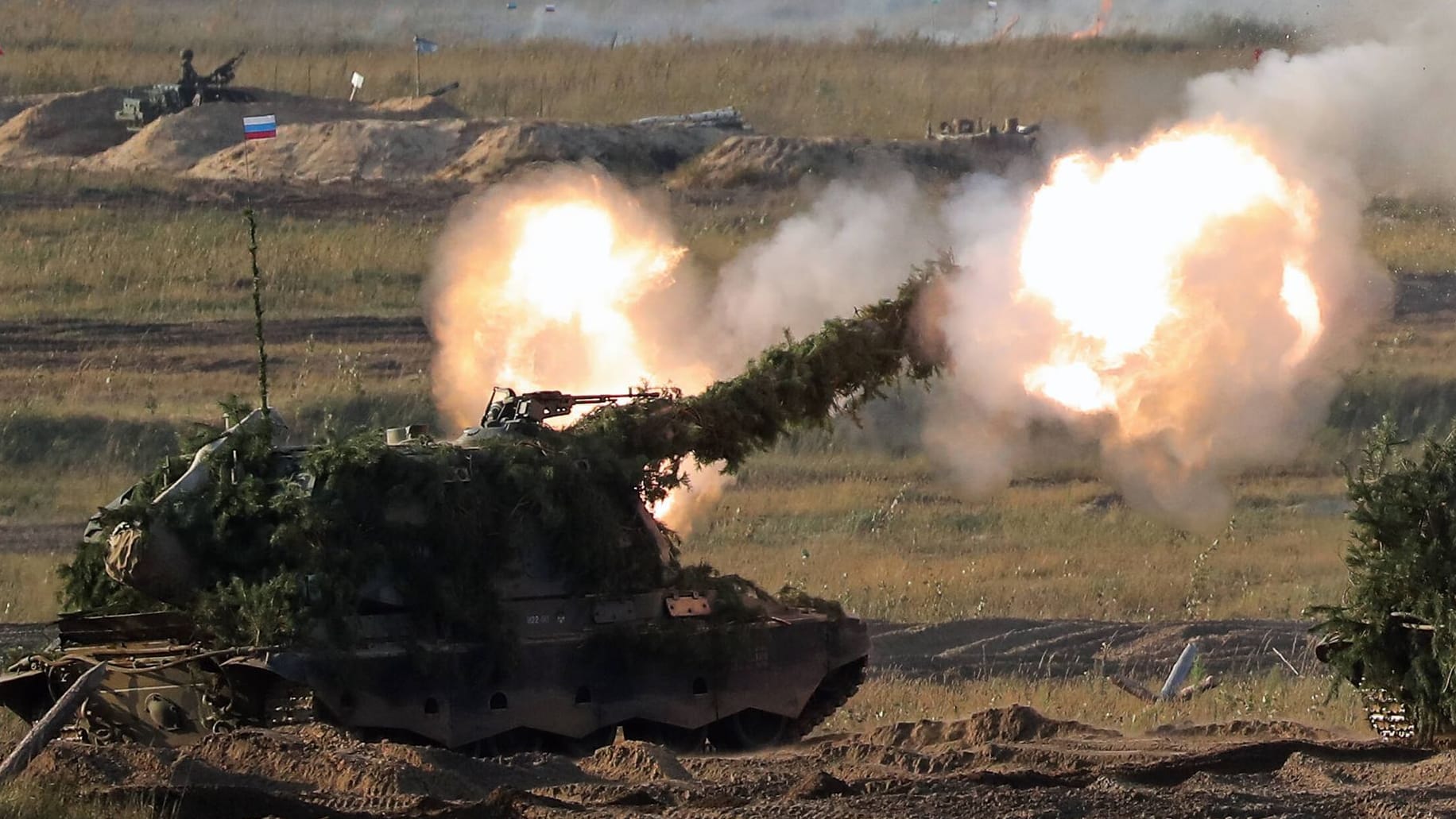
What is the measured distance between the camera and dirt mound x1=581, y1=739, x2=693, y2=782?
52.2 feet

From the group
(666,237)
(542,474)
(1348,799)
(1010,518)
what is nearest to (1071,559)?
(1010,518)

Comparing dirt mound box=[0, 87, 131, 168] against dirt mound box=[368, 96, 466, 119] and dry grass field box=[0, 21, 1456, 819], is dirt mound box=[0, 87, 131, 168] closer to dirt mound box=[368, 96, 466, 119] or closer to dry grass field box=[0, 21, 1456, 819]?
dry grass field box=[0, 21, 1456, 819]

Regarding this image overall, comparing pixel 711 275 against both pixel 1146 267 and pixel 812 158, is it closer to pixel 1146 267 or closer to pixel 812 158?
pixel 1146 267

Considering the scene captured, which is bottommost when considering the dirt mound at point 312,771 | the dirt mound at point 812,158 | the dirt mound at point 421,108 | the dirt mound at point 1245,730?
the dirt mound at point 1245,730

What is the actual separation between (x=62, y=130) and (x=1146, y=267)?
3765 cm

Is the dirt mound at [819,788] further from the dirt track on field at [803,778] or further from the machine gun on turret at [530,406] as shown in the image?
the machine gun on turret at [530,406]

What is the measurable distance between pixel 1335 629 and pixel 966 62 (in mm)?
35391

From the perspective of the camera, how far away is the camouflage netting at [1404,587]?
56.6ft

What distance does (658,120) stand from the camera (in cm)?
5309

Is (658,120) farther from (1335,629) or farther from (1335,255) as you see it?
(1335,629)

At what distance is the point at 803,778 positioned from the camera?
15.0m

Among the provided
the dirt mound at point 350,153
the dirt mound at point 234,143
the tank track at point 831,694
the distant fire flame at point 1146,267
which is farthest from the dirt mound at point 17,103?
the tank track at point 831,694

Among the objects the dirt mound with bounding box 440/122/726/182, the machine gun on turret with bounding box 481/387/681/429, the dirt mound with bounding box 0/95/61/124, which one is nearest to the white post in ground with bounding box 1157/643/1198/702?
the machine gun on turret with bounding box 481/387/681/429

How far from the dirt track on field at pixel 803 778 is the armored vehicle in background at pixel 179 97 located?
1526 inches
